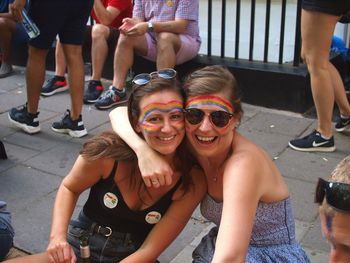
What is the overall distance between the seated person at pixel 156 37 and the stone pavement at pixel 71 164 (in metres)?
0.43

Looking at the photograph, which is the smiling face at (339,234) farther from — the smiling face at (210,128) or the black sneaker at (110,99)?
the black sneaker at (110,99)

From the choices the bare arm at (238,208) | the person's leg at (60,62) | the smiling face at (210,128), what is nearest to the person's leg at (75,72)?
the person's leg at (60,62)

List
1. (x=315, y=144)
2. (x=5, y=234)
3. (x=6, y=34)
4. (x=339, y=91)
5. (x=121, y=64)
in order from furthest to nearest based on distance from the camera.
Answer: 1. (x=6, y=34)
2. (x=121, y=64)
3. (x=339, y=91)
4. (x=315, y=144)
5. (x=5, y=234)

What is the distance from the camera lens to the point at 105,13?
17.6 feet

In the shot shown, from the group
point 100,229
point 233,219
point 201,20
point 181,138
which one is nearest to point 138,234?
point 100,229

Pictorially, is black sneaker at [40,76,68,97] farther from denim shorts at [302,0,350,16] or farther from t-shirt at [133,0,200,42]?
denim shorts at [302,0,350,16]

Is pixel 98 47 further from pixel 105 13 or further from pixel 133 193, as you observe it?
pixel 133 193

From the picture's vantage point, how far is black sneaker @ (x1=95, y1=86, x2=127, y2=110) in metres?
5.13

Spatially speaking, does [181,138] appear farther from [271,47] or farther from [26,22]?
[271,47]

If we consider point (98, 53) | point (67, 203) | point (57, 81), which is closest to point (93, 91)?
point (98, 53)

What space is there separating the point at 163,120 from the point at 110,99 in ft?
10.1

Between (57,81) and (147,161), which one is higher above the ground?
(147,161)

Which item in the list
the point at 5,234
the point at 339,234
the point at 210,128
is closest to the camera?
the point at 339,234

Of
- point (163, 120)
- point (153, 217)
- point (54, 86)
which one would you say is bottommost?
point (54, 86)
